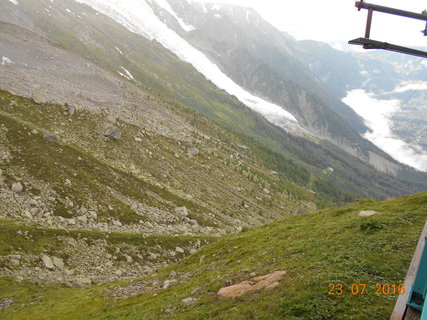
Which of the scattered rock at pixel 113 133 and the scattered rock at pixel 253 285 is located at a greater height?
the scattered rock at pixel 253 285

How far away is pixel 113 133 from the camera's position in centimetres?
6638

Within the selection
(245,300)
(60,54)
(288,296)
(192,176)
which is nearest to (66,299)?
(245,300)

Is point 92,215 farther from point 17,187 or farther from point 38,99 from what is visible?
point 38,99

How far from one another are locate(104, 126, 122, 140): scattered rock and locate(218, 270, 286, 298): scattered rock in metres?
54.2

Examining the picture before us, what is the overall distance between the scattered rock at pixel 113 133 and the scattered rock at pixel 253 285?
54211mm

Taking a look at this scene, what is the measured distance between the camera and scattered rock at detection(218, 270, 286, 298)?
16.0 m

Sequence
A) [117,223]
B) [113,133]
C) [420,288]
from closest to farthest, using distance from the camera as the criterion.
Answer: [420,288]
[117,223]
[113,133]

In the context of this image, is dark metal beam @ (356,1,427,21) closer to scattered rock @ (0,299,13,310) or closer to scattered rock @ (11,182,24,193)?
scattered rock @ (0,299,13,310)

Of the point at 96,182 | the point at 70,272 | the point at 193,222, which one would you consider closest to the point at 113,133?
the point at 96,182

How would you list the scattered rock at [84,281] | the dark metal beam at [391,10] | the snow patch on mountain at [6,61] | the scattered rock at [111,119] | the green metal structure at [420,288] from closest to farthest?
1. the green metal structure at [420,288]
2. the dark metal beam at [391,10]
3. the scattered rock at [84,281]
4. the scattered rock at [111,119]
5. the snow patch on mountain at [6,61]

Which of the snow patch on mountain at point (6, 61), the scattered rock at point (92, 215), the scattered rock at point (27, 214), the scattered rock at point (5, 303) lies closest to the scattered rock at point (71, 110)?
the scattered rock at point (92, 215)
